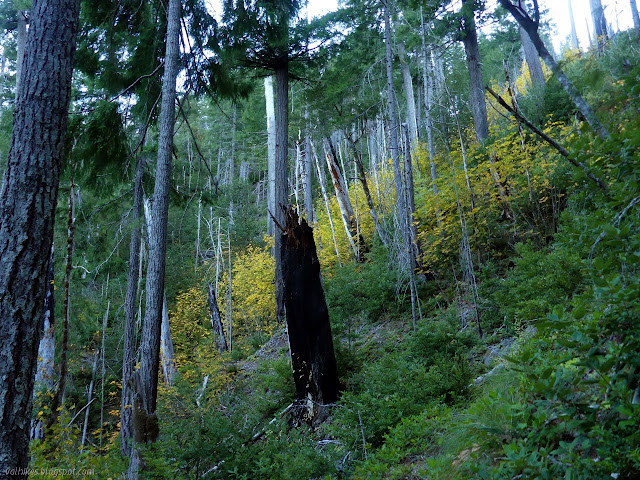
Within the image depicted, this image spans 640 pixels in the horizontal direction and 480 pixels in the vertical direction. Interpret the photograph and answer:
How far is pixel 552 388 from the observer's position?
242cm

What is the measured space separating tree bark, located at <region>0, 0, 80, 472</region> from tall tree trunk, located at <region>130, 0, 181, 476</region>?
248 cm

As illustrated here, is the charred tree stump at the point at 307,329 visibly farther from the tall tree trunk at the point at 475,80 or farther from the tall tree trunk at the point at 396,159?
the tall tree trunk at the point at 475,80

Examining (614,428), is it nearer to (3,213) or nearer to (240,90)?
(3,213)

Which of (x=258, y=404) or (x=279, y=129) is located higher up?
(x=279, y=129)

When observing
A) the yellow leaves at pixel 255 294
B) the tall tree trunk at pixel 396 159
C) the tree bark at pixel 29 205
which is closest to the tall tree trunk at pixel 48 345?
the tree bark at pixel 29 205

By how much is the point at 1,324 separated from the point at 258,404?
228 inches

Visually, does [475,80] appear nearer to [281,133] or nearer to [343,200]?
[281,133]

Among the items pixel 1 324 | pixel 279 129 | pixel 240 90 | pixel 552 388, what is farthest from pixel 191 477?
pixel 279 129

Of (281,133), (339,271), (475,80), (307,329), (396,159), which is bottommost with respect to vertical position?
(307,329)

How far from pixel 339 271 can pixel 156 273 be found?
15.2 ft

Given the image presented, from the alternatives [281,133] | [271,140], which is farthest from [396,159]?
[271,140]

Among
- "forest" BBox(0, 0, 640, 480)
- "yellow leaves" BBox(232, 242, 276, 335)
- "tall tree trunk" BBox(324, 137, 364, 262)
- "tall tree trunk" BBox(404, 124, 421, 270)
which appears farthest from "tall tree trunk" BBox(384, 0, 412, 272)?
"yellow leaves" BBox(232, 242, 276, 335)

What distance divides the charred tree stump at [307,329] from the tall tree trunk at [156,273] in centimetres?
196

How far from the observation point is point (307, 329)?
22.6ft
